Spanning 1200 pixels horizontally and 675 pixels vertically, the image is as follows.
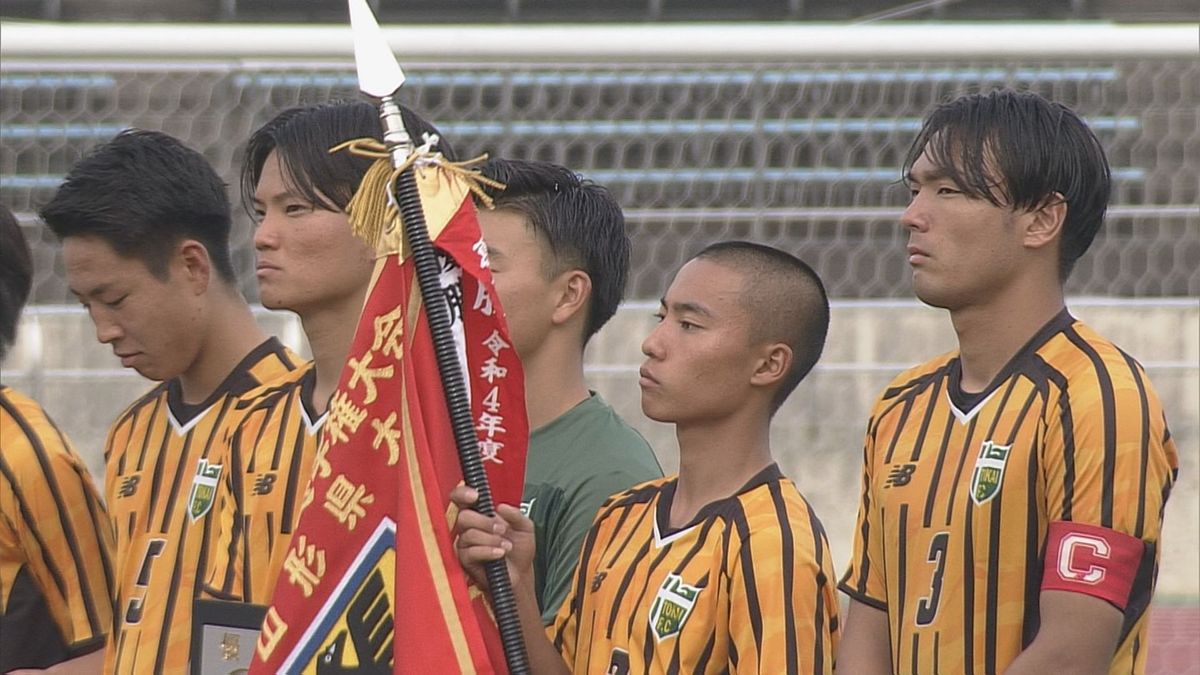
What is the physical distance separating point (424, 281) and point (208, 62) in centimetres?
226

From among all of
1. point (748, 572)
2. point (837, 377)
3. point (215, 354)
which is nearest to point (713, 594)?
point (748, 572)

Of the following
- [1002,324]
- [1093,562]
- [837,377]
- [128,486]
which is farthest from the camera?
[837,377]

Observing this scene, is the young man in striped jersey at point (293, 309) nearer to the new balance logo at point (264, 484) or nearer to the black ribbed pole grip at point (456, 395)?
the new balance logo at point (264, 484)

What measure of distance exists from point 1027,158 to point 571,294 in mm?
756

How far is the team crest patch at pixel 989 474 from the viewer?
2.21 meters

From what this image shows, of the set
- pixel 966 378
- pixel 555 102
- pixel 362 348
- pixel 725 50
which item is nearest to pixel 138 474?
pixel 362 348

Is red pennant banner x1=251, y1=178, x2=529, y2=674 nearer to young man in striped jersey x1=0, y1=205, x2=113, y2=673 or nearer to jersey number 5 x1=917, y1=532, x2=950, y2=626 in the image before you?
jersey number 5 x1=917, y1=532, x2=950, y2=626

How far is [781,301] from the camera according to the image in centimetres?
254

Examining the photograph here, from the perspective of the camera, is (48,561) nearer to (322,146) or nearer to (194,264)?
(194,264)

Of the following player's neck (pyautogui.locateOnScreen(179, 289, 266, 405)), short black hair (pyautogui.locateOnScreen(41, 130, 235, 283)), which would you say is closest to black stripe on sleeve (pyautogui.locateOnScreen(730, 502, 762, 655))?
player's neck (pyautogui.locateOnScreen(179, 289, 266, 405))

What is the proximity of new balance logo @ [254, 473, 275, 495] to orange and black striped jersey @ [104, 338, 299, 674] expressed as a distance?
0.12 meters

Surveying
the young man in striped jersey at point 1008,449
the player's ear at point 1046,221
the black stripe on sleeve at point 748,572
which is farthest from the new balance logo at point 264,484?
the player's ear at point 1046,221

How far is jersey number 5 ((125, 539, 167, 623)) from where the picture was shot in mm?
2729

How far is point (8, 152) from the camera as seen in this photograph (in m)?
5.04
